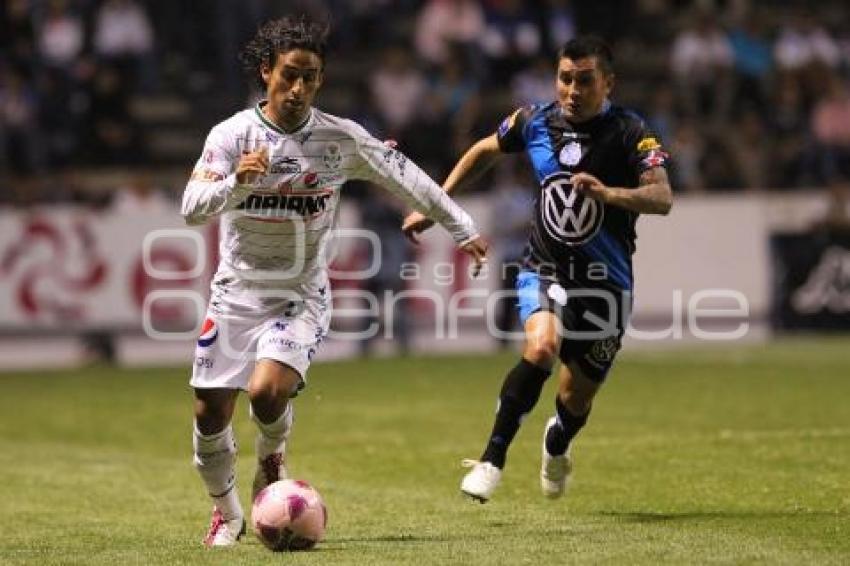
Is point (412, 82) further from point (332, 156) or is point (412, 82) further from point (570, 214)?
point (332, 156)

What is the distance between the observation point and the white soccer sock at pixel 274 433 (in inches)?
344

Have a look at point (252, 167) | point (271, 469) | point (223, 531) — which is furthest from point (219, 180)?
point (223, 531)

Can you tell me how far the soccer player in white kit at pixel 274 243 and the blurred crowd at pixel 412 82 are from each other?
495 inches

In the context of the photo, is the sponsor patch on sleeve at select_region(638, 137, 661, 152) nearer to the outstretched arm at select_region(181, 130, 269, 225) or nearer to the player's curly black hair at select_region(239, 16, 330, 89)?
the player's curly black hair at select_region(239, 16, 330, 89)

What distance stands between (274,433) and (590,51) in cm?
244

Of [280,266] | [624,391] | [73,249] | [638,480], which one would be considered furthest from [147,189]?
[280,266]

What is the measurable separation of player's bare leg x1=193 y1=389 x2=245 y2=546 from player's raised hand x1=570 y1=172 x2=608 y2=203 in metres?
1.83

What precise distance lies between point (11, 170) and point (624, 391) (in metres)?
8.49

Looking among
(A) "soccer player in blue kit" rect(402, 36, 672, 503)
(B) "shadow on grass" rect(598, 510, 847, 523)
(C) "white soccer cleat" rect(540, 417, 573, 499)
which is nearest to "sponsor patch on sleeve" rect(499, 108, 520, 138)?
(A) "soccer player in blue kit" rect(402, 36, 672, 503)

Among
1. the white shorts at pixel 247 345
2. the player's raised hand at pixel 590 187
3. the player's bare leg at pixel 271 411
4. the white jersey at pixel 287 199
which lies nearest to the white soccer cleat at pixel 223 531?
the player's bare leg at pixel 271 411

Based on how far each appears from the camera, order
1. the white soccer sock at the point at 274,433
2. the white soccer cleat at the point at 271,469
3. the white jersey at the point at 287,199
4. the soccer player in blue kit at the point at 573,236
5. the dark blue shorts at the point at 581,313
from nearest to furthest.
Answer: the white jersey at the point at 287,199 < the white soccer sock at the point at 274,433 < the white soccer cleat at the point at 271,469 < the soccer player in blue kit at the point at 573,236 < the dark blue shorts at the point at 581,313

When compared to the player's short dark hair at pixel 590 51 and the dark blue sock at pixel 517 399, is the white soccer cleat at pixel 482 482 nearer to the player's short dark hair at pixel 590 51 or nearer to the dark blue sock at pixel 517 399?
the dark blue sock at pixel 517 399

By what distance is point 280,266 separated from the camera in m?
8.79

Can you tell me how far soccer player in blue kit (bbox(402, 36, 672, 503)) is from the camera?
30.9ft
